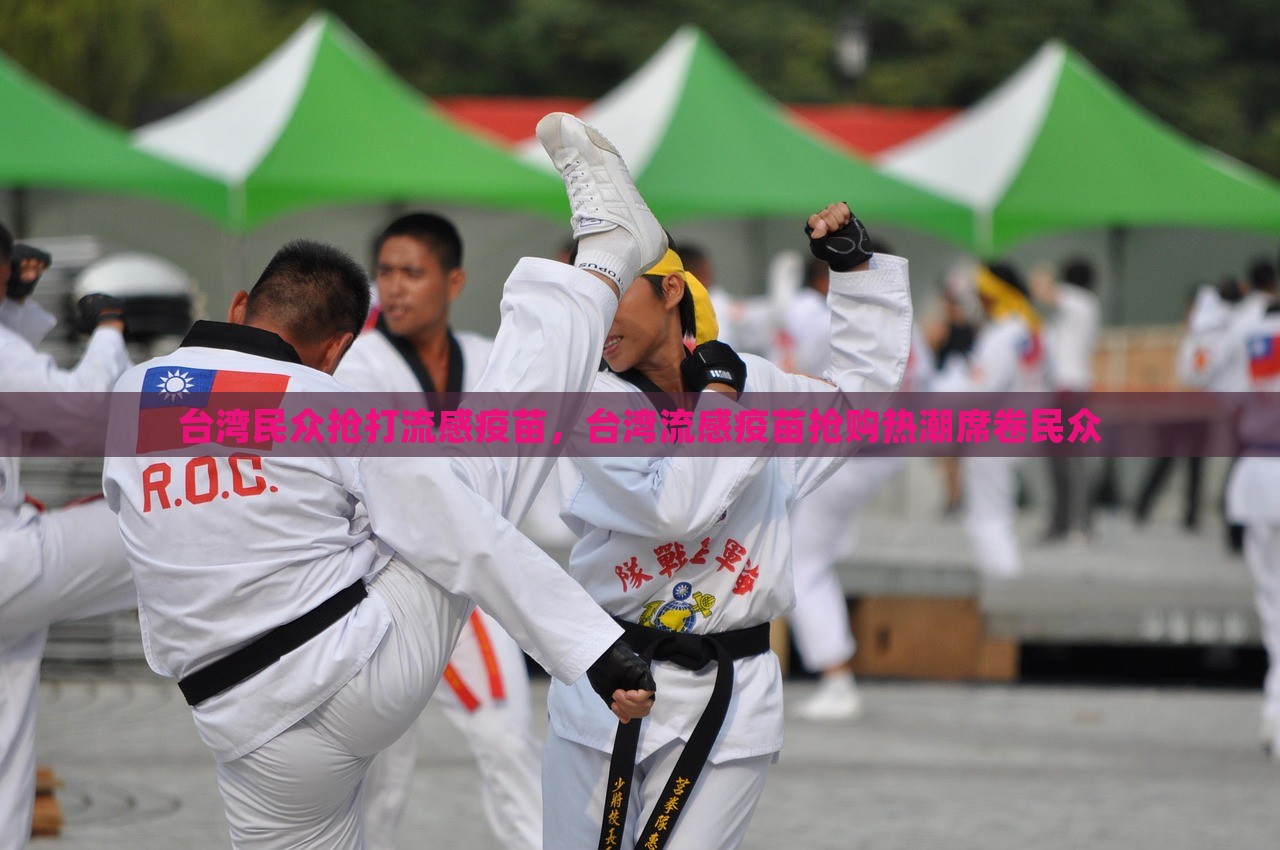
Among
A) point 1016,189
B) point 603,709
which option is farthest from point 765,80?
point 603,709

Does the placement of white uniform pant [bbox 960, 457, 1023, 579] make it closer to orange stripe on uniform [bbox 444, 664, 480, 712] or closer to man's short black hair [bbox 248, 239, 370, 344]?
orange stripe on uniform [bbox 444, 664, 480, 712]

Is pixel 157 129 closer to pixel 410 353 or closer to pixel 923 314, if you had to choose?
pixel 923 314

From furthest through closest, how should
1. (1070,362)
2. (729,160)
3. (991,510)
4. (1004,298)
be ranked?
1. (729,160)
2. (1070,362)
3. (1004,298)
4. (991,510)

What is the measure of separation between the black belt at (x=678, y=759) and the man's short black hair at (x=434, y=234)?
201cm

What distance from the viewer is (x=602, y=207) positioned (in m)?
3.26

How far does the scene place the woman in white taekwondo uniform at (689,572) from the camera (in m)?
3.27

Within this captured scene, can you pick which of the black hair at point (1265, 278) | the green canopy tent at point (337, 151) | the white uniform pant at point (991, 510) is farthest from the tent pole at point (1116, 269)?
the black hair at point (1265, 278)

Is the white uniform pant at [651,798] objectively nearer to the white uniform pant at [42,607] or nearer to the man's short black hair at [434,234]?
the white uniform pant at [42,607]

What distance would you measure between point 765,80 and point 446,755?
83.4 ft

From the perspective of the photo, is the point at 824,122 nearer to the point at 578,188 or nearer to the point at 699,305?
the point at 699,305

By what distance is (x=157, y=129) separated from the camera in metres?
13.4

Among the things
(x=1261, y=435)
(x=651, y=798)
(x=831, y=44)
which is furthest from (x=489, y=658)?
(x=831, y=44)

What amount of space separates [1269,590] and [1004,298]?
168 inches

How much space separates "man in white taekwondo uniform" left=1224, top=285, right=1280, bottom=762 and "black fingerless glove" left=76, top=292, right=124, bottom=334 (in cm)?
534
